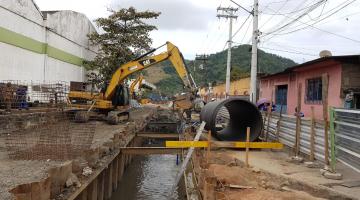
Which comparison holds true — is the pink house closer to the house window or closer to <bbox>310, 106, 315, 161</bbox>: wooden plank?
the house window

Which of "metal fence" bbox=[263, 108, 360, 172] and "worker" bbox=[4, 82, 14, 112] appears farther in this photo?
"worker" bbox=[4, 82, 14, 112]

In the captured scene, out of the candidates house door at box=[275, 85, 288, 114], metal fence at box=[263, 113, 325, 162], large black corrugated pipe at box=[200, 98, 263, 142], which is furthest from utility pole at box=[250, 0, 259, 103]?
house door at box=[275, 85, 288, 114]

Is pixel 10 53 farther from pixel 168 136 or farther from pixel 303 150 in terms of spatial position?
pixel 303 150

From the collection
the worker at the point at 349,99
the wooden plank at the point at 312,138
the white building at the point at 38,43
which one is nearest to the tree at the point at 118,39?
the white building at the point at 38,43

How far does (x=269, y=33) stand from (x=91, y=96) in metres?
10.6

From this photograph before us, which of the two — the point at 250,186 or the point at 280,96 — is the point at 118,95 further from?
the point at 250,186

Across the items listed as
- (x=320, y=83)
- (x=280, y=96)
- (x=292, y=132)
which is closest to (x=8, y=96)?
(x=292, y=132)

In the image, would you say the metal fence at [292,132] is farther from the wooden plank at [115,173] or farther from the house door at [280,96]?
the house door at [280,96]

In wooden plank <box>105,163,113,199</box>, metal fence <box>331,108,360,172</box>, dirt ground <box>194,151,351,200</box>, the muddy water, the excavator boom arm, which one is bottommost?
the muddy water

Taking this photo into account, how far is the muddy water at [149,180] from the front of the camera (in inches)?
528

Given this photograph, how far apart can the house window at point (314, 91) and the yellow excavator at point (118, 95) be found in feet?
21.5

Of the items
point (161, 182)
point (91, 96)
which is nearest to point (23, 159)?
point (161, 182)

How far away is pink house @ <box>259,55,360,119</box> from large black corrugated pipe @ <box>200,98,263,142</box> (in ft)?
4.97

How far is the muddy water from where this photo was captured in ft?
44.0
